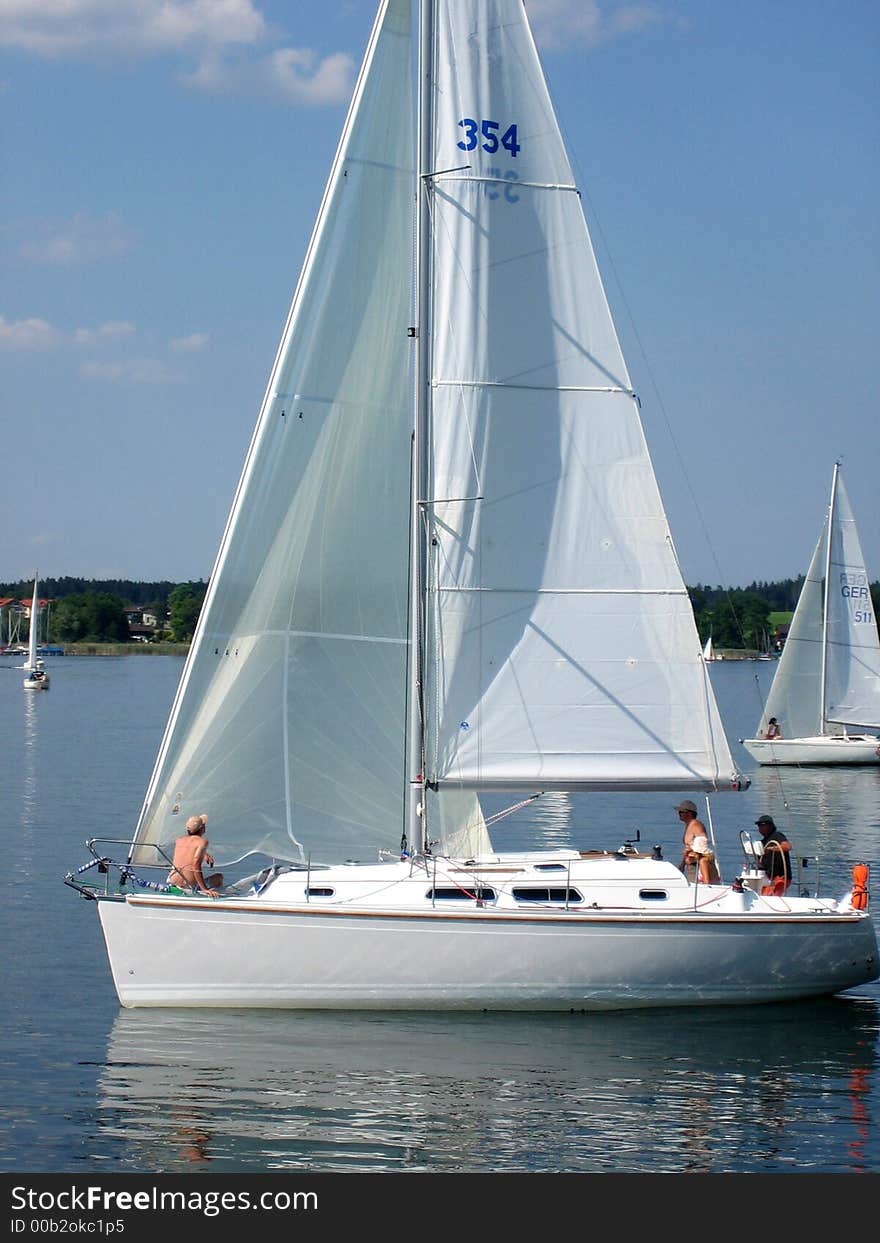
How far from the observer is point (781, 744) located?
1767 inches

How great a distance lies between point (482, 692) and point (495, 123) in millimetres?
5778

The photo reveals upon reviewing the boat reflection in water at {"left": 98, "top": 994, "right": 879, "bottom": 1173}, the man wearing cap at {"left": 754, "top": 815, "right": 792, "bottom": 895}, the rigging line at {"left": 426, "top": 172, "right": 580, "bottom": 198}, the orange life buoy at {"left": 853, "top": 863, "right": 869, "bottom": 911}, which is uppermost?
the rigging line at {"left": 426, "top": 172, "right": 580, "bottom": 198}

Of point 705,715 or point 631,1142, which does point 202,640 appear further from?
point 631,1142

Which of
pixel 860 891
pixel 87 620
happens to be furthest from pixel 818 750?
pixel 87 620

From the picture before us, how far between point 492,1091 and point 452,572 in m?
5.15

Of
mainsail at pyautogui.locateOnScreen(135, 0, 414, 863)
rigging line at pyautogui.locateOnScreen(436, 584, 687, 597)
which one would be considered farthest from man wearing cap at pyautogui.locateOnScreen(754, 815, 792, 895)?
mainsail at pyautogui.locateOnScreen(135, 0, 414, 863)

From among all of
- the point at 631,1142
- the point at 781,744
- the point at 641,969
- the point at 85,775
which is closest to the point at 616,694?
the point at 641,969

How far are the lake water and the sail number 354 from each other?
8.70 meters

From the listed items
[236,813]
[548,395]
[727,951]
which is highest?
[548,395]

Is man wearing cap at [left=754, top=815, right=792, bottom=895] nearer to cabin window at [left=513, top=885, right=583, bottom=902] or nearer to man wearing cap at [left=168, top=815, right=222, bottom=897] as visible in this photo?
cabin window at [left=513, top=885, right=583, bottom=902]

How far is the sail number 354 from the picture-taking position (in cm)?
1583

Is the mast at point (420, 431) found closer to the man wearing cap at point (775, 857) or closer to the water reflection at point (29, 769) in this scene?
the man wearing cap at point (775, 857)

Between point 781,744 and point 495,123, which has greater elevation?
point 495,123
